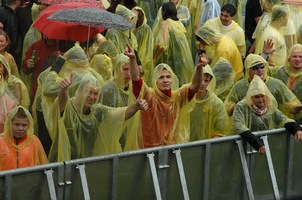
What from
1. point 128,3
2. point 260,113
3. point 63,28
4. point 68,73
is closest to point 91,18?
point 63,28

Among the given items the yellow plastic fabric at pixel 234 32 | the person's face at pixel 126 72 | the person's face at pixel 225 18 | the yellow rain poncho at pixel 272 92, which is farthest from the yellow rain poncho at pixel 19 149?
the person's face at pixel 225 18

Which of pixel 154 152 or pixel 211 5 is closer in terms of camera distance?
pixel 154 152

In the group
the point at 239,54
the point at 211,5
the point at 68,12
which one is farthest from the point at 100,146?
the point at 211,5

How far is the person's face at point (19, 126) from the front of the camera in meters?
14.4

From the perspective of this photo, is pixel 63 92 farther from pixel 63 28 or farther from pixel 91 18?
pixel 63 28

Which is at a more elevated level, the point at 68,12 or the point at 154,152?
the point at 68,12

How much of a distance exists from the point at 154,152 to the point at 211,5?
22.8 feet

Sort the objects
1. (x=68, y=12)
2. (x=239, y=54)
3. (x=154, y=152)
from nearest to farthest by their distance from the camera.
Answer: (x=154, y=152), (x=68, y=12), (x=239, y=54)

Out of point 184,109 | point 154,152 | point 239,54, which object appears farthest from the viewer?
point 239,54

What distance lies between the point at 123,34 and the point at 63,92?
3.71 metres

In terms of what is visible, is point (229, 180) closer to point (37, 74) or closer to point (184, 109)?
point (184, 109)

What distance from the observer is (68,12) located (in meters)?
17.2

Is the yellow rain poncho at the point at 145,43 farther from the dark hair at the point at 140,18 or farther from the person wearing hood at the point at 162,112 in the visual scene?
the person wearing hood at the point at 162,112

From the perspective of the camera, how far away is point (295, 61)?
1731cm
